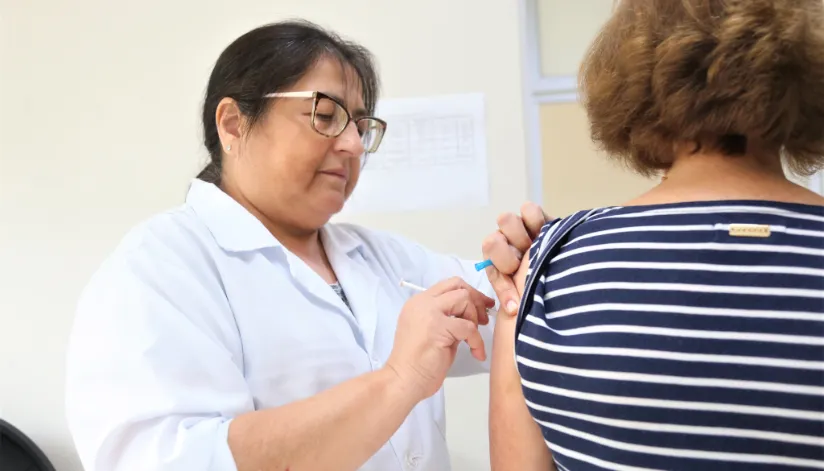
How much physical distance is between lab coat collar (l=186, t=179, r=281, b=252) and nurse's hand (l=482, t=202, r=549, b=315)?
0.44 meters

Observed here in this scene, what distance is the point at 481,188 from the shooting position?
1973mm

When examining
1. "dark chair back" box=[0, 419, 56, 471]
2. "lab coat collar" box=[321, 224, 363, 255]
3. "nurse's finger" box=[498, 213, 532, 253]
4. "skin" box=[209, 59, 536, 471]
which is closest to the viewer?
"skin" box=[209, 59, 536, 471]

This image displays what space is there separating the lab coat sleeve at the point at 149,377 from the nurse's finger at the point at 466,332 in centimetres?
34

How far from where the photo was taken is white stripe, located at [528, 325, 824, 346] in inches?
21.2

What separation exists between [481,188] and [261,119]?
1000mm

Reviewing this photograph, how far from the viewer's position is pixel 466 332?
2.93 feet

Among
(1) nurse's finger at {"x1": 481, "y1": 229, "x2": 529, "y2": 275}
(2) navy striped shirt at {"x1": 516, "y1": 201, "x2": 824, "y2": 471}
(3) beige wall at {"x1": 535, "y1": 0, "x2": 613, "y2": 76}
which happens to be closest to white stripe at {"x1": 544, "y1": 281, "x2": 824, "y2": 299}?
(2) navy striped shirt at {"x1": 516, "y1": 201, "x2": 824, "y2": 471}

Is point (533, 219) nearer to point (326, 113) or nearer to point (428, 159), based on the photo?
point (326, 113)

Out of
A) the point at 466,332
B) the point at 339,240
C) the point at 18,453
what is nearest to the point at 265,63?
the point at 339,240

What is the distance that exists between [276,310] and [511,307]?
1.46ft

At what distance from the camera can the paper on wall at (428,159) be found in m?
1.97

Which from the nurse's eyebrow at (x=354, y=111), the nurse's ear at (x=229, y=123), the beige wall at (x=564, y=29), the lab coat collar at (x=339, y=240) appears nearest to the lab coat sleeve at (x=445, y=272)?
the lab coat collar at (x=339, y=240)

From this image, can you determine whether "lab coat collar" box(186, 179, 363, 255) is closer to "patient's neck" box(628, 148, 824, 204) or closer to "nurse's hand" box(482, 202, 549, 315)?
"nurse's hand" box(482, 202, 549, 315)

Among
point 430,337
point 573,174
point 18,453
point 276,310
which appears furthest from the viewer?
point 573,174
